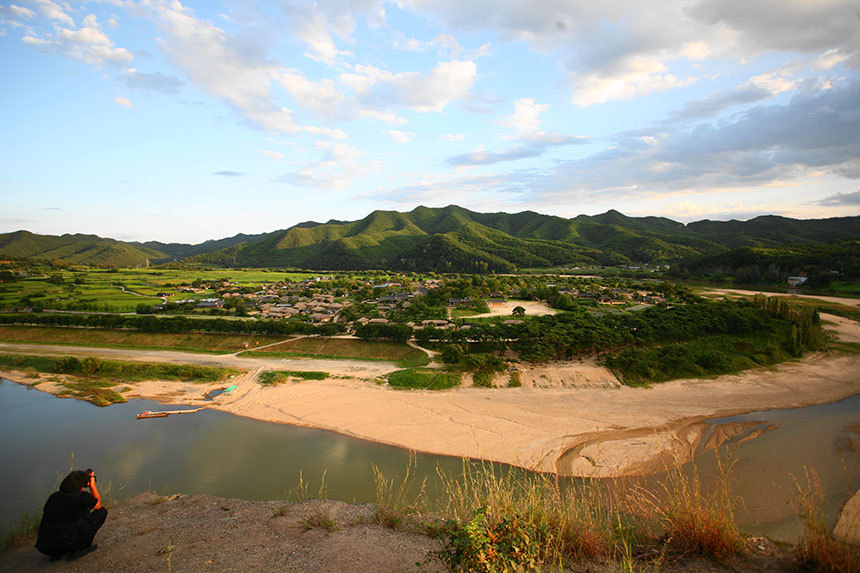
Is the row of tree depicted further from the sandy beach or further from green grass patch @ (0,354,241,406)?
green grass patch @ (0,354,241,406)

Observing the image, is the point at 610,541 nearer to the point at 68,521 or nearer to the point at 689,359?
the point at 68,521

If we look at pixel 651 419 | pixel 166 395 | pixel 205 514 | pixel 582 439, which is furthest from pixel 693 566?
pixel 166 395

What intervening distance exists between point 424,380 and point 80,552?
20.1m

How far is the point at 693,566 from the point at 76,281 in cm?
9624

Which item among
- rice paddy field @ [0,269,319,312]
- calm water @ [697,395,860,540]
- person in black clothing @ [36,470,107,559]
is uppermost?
rice paddy field @ [0,269,319,312]

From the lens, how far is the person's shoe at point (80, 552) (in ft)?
23.3

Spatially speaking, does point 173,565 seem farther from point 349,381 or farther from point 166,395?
point 166,395

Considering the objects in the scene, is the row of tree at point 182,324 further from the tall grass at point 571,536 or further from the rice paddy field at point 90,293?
the tall grass at point 571,536

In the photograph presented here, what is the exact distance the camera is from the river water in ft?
45.8

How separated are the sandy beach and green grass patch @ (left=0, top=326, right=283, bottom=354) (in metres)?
6.33

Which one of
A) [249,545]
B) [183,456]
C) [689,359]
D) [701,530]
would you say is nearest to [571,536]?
[701,530]

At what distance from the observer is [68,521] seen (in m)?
6.91

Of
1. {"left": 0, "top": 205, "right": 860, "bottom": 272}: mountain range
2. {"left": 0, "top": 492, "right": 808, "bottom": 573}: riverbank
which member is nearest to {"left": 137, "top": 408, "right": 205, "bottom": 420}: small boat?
{"left": 0, "top": 492, "right": 808, "bottom": 573}: riverbank

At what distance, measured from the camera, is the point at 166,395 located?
2503 centimetres
